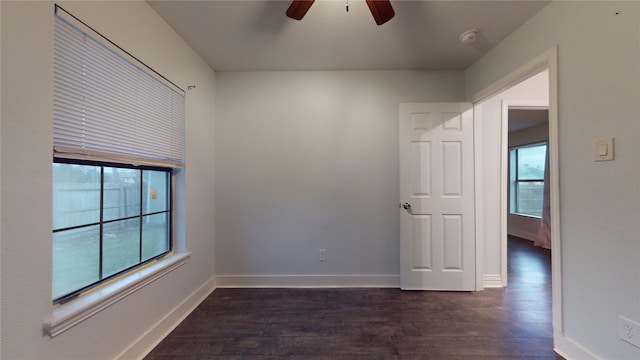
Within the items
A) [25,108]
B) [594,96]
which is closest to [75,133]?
[25,108]

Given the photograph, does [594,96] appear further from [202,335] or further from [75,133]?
[202,335]

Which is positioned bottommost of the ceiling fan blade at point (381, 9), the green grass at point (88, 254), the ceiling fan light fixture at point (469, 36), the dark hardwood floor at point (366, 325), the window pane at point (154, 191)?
the dark hardwood floor at point (366, 325)

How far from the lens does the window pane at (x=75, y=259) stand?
124 cm

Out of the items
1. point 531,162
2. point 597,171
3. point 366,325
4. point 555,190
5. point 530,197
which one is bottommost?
point 366,325

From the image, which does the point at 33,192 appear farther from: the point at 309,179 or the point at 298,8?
Result: the point at 309,179

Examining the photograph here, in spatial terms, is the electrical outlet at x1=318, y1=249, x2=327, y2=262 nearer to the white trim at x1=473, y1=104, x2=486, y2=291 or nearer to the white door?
the white door

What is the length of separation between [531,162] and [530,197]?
751 millimetres

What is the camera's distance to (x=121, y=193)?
1.64 m

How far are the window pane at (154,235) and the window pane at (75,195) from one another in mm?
463

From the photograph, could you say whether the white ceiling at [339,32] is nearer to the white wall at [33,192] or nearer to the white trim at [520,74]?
the white trim at [520,74]

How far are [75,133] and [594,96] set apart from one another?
2867 millimetres

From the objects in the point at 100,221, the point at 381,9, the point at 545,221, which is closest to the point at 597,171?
the point at 381,9

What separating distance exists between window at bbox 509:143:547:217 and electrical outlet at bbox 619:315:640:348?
15.0 feet

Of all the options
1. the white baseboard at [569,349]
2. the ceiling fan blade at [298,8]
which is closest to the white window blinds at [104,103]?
the ceiling fan blade at [298,8]
